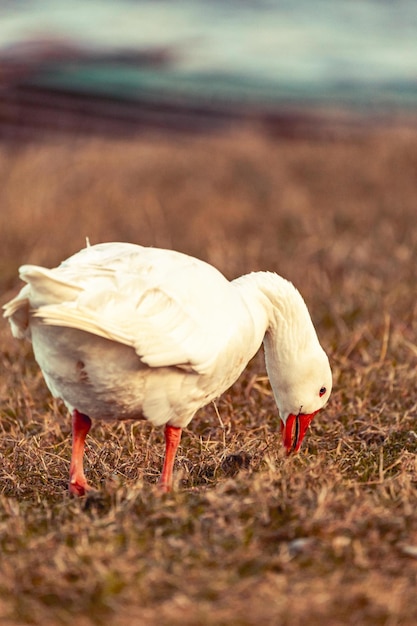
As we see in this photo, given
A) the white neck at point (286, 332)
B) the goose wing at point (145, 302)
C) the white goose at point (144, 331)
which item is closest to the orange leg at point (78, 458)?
the white goose at point (144, 331)

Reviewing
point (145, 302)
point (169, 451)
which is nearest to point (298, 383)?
point (169, 451)

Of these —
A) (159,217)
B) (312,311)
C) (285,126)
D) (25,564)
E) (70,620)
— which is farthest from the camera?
(285,126)

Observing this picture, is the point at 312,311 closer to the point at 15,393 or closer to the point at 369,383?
the point at 369,383

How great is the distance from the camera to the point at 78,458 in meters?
3.84

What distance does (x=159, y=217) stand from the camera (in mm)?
10414

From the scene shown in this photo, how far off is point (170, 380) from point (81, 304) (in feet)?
1.63

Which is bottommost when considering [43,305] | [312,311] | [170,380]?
[312,311]

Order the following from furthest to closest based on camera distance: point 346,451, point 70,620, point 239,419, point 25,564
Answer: point 239,419, point 346,451, point 25,564, point 70,620

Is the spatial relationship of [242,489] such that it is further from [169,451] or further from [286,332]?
[286,332]

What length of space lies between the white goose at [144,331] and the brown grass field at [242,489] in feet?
0.98

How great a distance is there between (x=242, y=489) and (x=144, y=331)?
68 centimetres

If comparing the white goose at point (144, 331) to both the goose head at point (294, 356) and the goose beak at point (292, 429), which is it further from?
the goose beak at point (292, 429)

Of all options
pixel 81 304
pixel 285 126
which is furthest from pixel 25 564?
pixel 285 126

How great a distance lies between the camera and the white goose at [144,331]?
130 inches
